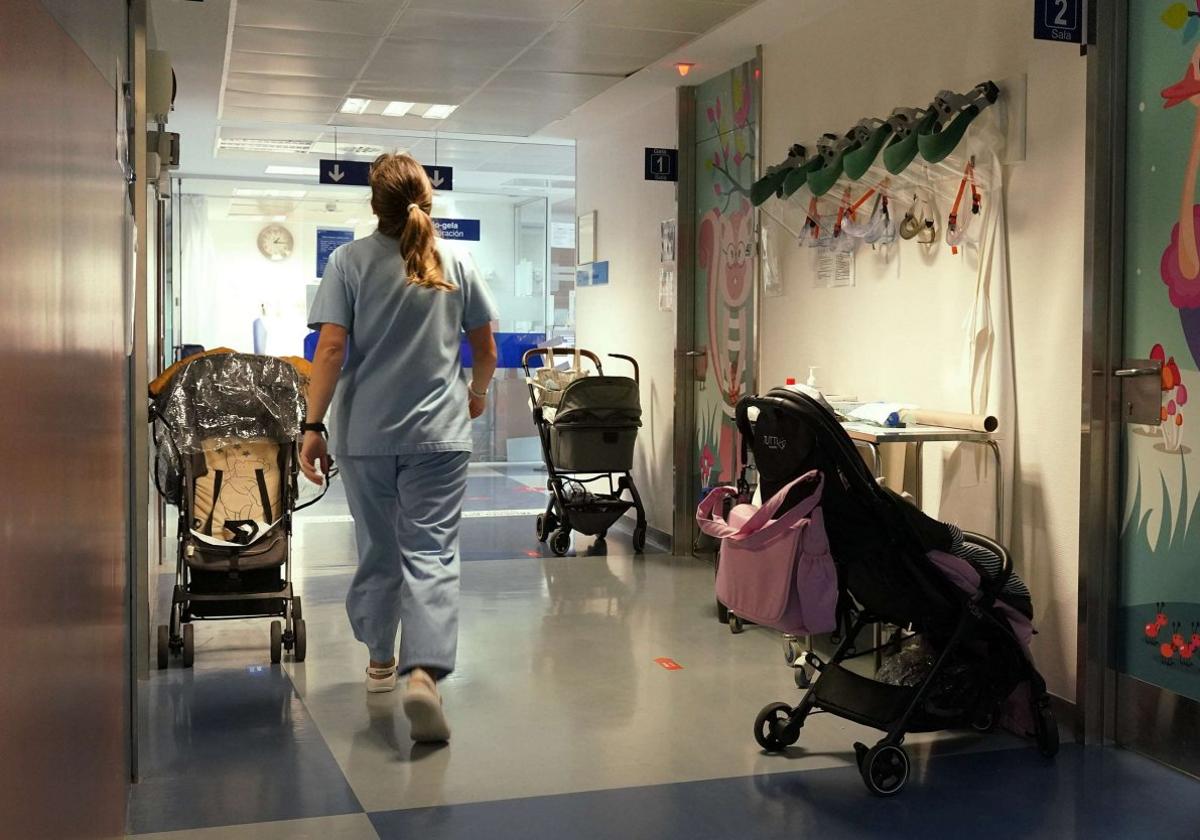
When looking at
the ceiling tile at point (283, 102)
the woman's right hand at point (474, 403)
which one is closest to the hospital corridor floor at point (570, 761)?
the woman's right hand at point (474, 403)

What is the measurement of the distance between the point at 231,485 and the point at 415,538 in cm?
122

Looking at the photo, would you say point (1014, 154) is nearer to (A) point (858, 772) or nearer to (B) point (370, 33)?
(A) point (858, 772)

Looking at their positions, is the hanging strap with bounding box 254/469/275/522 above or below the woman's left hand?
below

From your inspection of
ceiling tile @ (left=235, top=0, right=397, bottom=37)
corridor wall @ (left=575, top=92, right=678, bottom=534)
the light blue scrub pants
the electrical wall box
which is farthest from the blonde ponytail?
corridor wall @ (left=575, top=92, right=678, bottom=534)

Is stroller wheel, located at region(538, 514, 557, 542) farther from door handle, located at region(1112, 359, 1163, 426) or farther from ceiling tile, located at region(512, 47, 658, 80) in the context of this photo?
door handle, located at region(1112, 359, 1163, 426)

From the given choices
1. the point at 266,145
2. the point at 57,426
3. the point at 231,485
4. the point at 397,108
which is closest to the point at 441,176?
the point at 397,108

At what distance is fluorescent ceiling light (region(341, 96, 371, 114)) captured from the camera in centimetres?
802

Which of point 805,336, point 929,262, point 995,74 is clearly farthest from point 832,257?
point 995,74

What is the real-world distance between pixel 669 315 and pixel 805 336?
5.77 feet

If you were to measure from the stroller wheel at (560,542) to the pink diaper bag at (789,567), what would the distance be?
3486 mm

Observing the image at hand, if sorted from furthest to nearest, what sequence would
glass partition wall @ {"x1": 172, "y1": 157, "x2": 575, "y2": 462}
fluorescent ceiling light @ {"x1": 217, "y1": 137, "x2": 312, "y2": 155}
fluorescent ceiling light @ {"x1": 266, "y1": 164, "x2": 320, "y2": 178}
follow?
fluorescent ceiling light @ {"x1": 266, "y1": 164, "x2": 320, "y2": 178} < glass partition wall @ {"x1": 172, "y1": 157, "x2": 575, "y2": 462} < fluorescent ceiling light @ {"x1": 217, "y1": 137, "x2": 312, "y2": 155}

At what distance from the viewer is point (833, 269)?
5531 mm

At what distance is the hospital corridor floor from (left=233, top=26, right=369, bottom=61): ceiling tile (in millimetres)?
2850

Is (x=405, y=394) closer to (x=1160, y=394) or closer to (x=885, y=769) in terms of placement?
(x=885, y=769)
